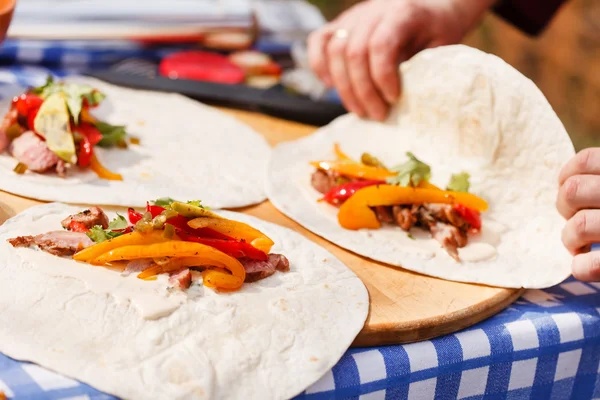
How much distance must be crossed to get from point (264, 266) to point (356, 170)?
32.2 inches

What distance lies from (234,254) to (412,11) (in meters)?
1.72

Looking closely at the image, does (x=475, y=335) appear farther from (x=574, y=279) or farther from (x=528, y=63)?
(x=528, y=63)

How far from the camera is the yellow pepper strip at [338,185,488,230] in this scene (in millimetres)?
2639

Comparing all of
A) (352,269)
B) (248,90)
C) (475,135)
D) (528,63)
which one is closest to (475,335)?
(352,269)

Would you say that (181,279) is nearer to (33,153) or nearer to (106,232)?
(106,232)

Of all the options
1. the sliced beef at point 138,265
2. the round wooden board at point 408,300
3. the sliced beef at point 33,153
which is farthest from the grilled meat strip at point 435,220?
the sliced beef at point 33,153

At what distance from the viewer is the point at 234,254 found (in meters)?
2.12

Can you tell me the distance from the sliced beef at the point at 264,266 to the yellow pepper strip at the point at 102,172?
2.70ft

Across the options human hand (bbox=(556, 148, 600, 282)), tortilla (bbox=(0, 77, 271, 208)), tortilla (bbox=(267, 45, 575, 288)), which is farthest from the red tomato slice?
human hand (bbox=(556, 148, 600, 282))

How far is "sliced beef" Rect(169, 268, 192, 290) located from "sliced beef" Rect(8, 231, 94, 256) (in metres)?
0.28

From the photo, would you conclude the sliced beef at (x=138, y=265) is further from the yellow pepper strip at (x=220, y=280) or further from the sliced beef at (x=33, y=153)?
the sliced beef at (x=33, y=153)

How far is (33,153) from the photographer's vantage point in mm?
2670

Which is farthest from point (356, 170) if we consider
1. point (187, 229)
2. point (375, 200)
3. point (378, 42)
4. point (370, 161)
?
point (187, 229)

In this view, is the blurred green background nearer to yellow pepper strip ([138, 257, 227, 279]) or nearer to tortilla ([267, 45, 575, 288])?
tortilla ([267, 45, 575, 288])
